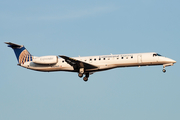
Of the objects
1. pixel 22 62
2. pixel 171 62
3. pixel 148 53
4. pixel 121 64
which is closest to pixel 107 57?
pixel 121 64

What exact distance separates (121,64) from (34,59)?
10901 mm

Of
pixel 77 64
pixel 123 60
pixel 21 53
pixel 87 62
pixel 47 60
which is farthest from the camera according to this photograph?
pixel 21 53

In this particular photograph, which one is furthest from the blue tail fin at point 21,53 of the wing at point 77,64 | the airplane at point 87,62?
the wing at point 77,64

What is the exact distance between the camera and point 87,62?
39812 mm

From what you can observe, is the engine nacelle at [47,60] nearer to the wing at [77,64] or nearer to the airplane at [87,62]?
the airplane at [87,62]

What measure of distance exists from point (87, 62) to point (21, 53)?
9.18 meters

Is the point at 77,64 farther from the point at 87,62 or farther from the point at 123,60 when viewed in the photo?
the point at 123,60

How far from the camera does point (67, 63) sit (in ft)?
133

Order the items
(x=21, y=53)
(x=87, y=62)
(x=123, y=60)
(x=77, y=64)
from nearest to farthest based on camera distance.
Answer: (x=123, y=60), (x=77, y=64), (x=87, y=62), (x=21, y=53)

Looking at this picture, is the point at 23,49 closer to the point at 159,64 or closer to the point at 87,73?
the point at 87,73

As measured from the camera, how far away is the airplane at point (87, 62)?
38.2 m

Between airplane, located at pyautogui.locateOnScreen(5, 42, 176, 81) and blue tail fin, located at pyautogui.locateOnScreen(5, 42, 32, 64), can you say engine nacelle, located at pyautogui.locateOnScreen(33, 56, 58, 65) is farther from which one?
blue tail fin, located at pyautogui.locateOnScreen(5, 42, 32, 64)

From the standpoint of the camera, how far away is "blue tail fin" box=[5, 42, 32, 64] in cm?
4253

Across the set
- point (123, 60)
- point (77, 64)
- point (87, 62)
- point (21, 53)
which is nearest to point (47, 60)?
point (77, 64)
